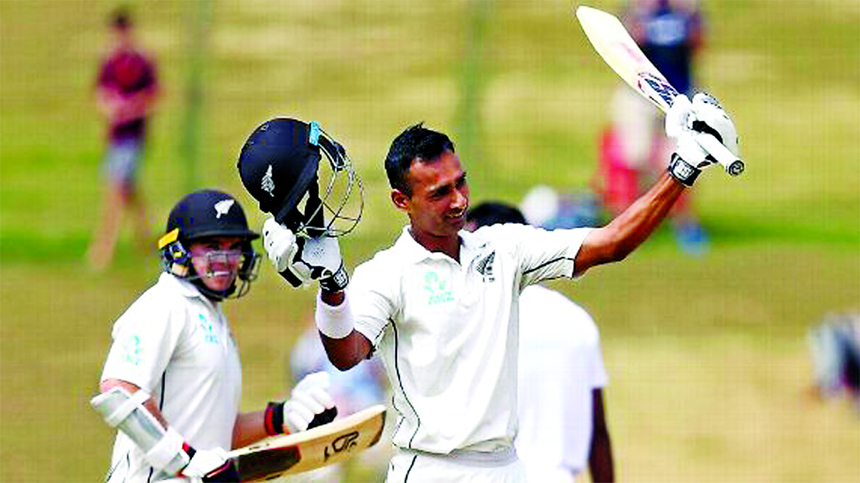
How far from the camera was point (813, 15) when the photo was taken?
2042 centimetres

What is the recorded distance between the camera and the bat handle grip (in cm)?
533

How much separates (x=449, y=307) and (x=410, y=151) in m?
0.44

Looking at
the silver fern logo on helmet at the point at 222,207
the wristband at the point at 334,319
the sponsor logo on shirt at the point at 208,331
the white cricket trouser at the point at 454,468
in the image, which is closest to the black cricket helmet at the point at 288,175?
the wristband at the point at 334,319

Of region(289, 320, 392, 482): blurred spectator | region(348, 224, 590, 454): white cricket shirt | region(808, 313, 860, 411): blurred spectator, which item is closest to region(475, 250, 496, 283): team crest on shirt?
region(348, 224, 590, 454): white cricket shirt

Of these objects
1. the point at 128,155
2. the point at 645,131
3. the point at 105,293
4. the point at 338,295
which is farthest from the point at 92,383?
the point at 338,295

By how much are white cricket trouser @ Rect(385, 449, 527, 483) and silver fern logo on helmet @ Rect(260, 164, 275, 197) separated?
3.05 ft

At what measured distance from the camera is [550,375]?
278 inches

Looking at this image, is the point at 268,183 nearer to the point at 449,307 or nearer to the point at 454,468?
the point at 449,307

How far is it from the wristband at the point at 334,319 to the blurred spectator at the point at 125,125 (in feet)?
36.4

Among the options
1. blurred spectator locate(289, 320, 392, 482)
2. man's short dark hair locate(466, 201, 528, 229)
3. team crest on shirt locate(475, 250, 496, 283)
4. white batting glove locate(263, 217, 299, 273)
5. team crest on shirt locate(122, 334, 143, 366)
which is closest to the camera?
white batting glove locate(263, 217, 299, 273)

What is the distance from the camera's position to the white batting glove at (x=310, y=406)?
678 cm

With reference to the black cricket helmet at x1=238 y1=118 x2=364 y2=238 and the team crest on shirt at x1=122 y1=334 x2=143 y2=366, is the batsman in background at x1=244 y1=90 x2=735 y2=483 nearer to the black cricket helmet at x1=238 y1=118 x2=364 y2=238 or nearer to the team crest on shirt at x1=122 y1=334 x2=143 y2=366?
the black cricket helmet at x1=238 y1=118 x2=364 y2=238

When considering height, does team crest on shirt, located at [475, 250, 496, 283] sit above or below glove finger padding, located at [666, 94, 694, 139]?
below

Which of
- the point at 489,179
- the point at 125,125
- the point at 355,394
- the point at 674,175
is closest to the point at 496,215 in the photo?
the point at 674,175
